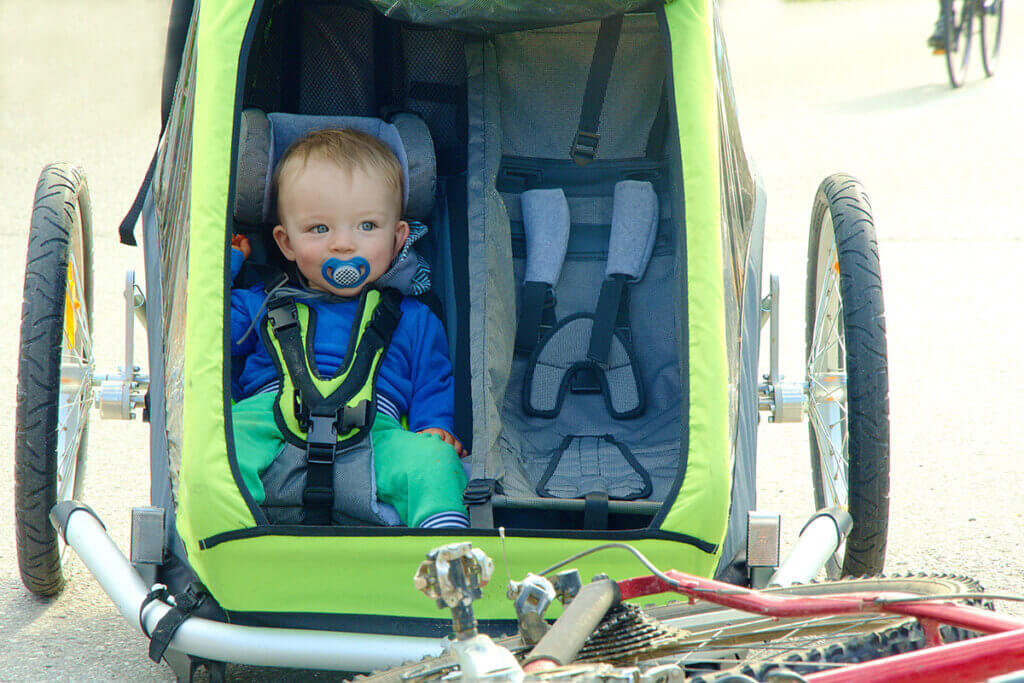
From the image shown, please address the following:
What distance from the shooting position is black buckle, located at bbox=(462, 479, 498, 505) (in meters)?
1.93

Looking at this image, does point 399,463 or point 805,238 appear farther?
point 805,238

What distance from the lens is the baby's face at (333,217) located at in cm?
238

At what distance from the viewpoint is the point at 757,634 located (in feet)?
4.62

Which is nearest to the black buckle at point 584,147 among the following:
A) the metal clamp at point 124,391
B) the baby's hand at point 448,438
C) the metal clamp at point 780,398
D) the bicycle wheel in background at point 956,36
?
the metal clamp at point 780,398

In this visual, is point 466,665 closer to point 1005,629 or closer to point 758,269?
point 1005,629

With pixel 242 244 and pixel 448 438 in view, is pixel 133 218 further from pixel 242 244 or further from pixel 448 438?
pixel 448 438

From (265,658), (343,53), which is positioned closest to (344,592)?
(265,658)

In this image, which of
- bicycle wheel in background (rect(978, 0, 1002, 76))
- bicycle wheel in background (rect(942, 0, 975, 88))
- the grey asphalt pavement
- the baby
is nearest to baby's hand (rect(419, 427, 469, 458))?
the baby

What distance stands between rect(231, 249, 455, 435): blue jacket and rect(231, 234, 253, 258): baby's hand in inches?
1.5

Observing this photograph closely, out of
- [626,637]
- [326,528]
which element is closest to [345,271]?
[326,528]

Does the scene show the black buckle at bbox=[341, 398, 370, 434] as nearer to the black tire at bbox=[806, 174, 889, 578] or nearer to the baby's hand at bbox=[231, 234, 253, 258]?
the baby's hand at bbox=[231, 234, 253, 258]

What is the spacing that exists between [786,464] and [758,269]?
115 centimetres

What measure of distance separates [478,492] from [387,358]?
1.80 ft

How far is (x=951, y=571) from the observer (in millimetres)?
2592
